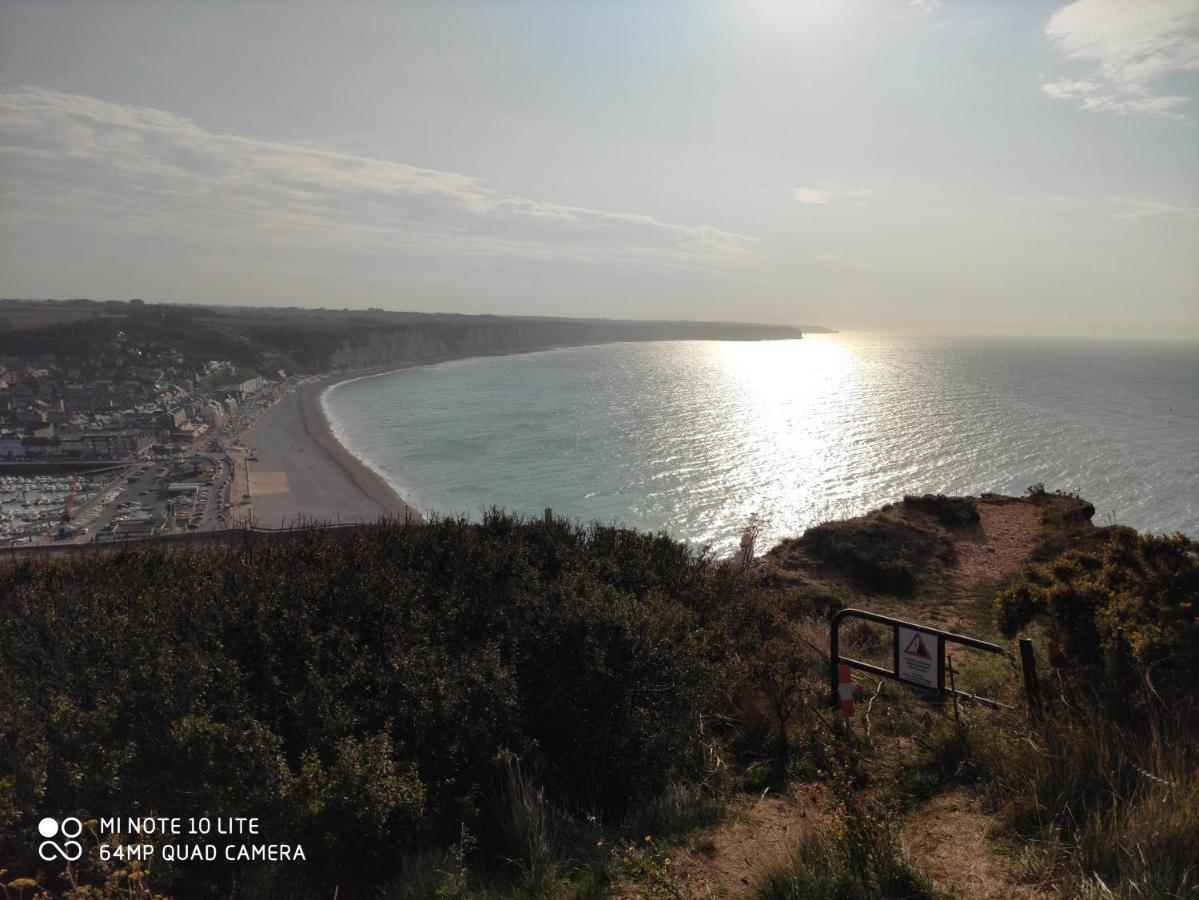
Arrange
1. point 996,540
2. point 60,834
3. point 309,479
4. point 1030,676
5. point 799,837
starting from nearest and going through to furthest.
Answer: point 60,834
point 799,837
point 1030,676
point 996,540
point 309,479

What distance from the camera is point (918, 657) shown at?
4.88m

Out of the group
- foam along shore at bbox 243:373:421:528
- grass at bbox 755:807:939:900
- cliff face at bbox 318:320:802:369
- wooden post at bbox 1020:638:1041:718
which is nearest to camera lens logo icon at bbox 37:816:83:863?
grass at bbox 755:807:939:900

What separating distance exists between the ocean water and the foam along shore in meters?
1.89

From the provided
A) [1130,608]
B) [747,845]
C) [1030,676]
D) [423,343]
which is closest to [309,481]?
[747,845]

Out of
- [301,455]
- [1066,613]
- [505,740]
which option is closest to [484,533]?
[505,740]

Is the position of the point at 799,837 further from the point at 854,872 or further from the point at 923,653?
the point at 923,653

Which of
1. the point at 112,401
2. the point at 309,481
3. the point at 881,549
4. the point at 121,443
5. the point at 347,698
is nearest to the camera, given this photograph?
the point at 347,698

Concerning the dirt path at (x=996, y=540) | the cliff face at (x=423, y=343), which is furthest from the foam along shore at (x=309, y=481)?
the cliff face at (x=423, y=343)

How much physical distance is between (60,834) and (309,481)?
3999cm

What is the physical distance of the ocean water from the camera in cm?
3475

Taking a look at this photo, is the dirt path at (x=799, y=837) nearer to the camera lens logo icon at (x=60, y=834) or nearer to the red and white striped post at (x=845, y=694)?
the red and white striped post at (x=845, y=694)

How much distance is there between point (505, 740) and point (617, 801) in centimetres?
92

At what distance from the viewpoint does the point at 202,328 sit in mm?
107125

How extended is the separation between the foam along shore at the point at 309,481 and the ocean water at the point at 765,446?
1.89 m
